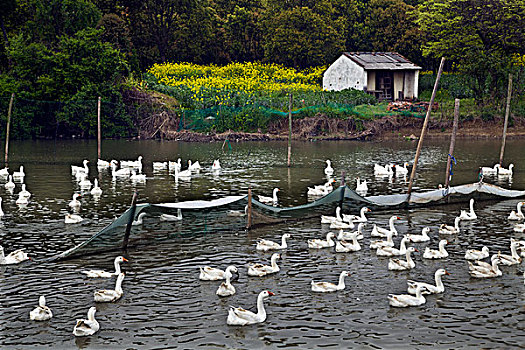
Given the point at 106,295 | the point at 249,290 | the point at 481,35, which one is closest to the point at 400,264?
the point at 249,290

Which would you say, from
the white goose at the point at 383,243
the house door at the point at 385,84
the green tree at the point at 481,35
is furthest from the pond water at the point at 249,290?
the house door at the point at 385,84

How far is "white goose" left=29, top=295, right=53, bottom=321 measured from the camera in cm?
1412

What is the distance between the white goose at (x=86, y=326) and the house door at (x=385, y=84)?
63.6 meters

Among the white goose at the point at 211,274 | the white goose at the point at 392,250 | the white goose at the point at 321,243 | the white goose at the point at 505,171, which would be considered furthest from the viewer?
the white goose at the point at 505,171

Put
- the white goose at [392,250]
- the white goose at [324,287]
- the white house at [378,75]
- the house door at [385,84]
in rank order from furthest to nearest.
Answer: the house door at [385,84], the white house at [378,75], the white goose at [392,250], the white goose at [324,287]

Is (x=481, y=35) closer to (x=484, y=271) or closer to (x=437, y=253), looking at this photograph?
(x=437, y=253)

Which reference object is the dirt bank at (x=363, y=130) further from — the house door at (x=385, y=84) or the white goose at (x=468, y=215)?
the white goose at (x=468, y=215)

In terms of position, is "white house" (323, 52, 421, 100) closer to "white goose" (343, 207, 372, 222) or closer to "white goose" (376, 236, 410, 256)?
"white goose" (343, 207, 372, 222)

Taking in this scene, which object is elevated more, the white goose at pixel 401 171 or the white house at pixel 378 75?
the white house at pixel 378 75

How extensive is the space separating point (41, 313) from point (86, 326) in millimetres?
1398

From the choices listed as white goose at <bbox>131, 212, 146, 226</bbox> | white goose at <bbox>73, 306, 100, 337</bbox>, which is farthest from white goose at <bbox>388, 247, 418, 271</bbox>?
white goose at <bbox>73, 306, 100, 337</bbox>

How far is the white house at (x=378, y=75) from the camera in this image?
7275cm

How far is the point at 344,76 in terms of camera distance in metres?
74.8

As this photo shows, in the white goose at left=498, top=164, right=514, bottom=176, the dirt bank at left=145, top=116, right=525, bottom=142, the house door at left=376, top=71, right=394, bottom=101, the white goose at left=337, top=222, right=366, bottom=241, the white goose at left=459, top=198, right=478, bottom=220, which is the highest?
the house door at left=376, top=71, right=394, bottom=101
